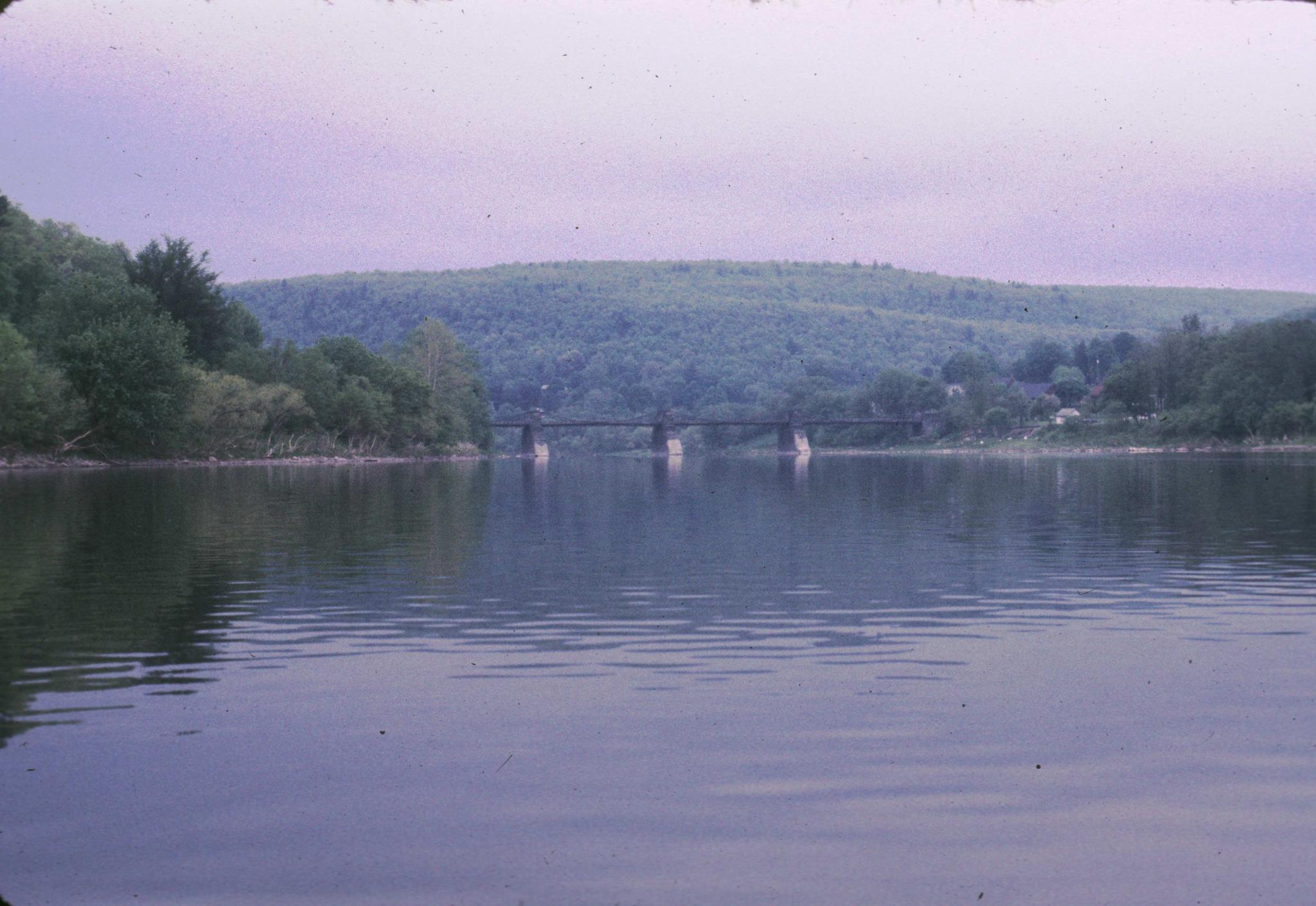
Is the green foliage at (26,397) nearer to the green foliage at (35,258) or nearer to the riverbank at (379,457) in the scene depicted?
the riverbank at (379,457)

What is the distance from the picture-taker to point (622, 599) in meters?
20.0

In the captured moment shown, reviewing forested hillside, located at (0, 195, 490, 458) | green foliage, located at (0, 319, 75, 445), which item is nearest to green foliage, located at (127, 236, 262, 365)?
forested hillside, located at (0, 195, 490, 458)

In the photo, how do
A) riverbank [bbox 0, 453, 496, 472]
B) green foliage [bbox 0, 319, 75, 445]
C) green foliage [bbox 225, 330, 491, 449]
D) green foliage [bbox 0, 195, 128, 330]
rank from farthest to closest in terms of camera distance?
green foliage [bbox 225, 330, 491, 449], green foliage [bbox 0, 195, 128, 330], riverbank [bbox 0, 453, 496, 472], green foliage [bbox 0, 319, 75, 445]

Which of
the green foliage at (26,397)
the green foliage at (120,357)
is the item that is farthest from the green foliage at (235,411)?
the green foliage at (26,397)

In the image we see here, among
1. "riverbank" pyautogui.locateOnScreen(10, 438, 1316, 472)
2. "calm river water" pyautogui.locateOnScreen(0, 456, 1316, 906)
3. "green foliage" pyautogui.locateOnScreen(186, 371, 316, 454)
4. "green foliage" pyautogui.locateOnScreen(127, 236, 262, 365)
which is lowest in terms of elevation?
"riverbank" pyautogui.locateOnScreen(10, 438, 1316, 472)

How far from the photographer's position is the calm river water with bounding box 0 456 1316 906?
801cm

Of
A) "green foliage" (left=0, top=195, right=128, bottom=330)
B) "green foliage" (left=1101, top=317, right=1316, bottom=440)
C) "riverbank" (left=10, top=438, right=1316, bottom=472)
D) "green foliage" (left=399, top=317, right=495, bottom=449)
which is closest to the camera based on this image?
"riverbank" (left=10, top=438, right=1316, bottom=472)

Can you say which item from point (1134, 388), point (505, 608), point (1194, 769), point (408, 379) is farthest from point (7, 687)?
point (1134, 388)

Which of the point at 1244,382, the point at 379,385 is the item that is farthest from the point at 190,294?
the point at 1244,382

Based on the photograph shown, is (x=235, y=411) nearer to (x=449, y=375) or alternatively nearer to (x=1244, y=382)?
(x=449, y=375)

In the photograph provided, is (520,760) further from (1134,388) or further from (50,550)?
(1134,388)

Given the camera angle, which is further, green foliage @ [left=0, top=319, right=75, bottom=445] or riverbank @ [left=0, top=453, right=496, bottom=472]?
riverbank @ [left=0, top=453, right=496, bottom=472]

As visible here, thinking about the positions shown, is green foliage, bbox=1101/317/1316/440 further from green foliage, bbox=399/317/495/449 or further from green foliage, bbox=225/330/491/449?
green foliage, bbox=225/330/491/449

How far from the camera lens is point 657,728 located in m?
11.4
